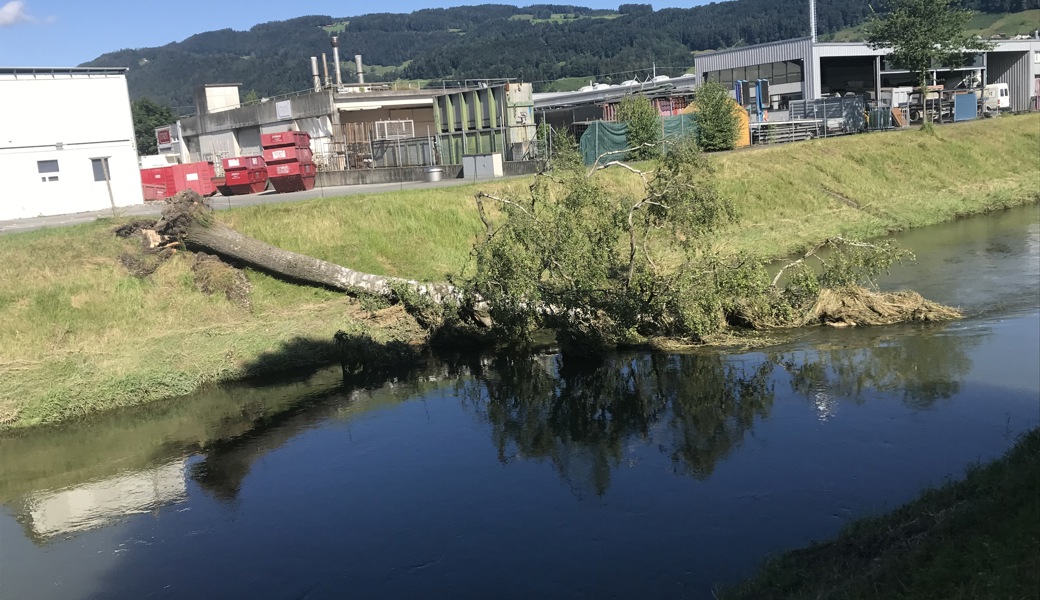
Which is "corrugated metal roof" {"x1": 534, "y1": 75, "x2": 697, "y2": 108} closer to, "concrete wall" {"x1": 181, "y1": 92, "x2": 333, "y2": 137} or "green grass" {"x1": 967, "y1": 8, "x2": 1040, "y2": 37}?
"concrete wall" {"x1": 181, "y1": 92, "x2": 333, "y2": 137}

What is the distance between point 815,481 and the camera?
12.6 m

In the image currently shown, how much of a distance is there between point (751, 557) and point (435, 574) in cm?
360

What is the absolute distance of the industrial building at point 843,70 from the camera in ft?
200

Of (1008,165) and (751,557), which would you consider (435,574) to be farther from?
(1008,165)

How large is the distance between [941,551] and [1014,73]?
7863 centimetres

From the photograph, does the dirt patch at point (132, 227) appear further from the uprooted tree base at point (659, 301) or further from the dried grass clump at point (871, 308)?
the dried grass clump at point (871, 308)

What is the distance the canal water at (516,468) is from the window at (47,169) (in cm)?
2372

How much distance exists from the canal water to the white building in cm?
2351

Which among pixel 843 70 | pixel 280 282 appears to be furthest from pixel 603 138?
pixel 843 70

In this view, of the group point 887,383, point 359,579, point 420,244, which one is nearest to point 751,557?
point 359,579

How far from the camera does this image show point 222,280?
24.2m

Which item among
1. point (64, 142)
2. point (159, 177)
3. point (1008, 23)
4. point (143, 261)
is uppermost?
point (1008, 23)

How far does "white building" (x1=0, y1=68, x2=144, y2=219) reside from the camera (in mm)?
37594

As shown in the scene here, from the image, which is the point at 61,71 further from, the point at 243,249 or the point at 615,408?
the point at 615,408
